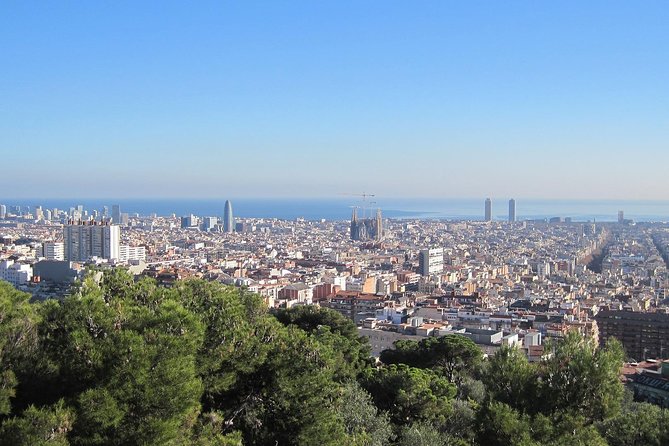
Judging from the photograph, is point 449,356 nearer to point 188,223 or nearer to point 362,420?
point 362,420

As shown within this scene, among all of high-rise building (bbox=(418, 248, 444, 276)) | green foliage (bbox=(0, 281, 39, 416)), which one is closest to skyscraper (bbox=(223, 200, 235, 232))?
high-rise building (bbox=(418, 248, 444, 276))

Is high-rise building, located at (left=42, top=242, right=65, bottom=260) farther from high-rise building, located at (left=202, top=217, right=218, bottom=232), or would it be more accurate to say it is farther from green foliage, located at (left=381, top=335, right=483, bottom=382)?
high-rise building, located at (left=202, top=217, right=218, bottom=232)

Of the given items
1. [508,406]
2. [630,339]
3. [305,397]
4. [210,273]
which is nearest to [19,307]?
[305,397]

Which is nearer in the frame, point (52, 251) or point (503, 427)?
point (503, 427)

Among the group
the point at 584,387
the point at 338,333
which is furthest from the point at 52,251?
the point at 584,387

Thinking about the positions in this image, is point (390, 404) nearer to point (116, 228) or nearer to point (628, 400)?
point (628, 400)
